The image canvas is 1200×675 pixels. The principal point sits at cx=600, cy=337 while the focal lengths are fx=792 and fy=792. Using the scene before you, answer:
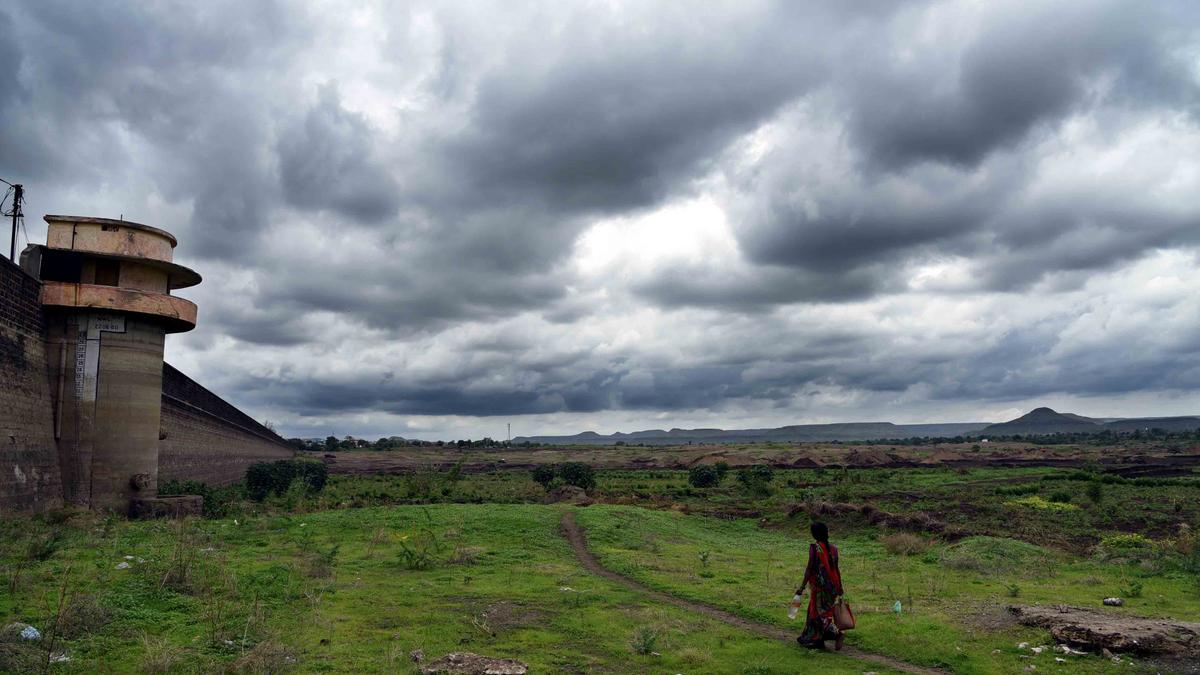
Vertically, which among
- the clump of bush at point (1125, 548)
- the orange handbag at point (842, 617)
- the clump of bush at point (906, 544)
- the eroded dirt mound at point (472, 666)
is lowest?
the clump of bush at point (1125, 548)

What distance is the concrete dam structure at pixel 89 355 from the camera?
75.2 ft

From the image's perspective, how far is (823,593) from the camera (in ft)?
35.9

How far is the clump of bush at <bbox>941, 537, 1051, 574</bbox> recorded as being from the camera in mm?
19000

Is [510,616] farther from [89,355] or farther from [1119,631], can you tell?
[89,355]

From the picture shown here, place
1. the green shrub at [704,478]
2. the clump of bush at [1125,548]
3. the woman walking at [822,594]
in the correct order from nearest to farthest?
1. the woman walking at [822,594]
2. the clump of bush at [1125,548]
3. the green shrub at [704,478]

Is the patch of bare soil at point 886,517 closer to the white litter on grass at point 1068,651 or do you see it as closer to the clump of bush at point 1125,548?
the clump of bush at point 1125,548

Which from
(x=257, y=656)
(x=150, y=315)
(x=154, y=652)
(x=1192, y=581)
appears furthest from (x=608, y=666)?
(x=150, y=315)

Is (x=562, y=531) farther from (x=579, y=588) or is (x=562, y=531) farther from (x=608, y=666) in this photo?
(x=608, y=666)

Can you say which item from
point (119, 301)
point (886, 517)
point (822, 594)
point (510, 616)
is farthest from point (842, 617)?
point (119, 301)

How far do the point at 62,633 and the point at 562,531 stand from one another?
49.5 feet

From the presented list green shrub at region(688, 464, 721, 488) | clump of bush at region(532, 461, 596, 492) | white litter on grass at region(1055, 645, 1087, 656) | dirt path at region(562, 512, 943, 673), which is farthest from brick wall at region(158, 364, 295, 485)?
white litter on grass at region(1055, 645, 1087, 656)

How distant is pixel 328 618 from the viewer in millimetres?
11875

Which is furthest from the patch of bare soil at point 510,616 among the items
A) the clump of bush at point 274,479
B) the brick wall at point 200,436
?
the clump of bush at point 274,479

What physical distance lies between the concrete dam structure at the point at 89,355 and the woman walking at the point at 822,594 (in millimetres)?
21776
